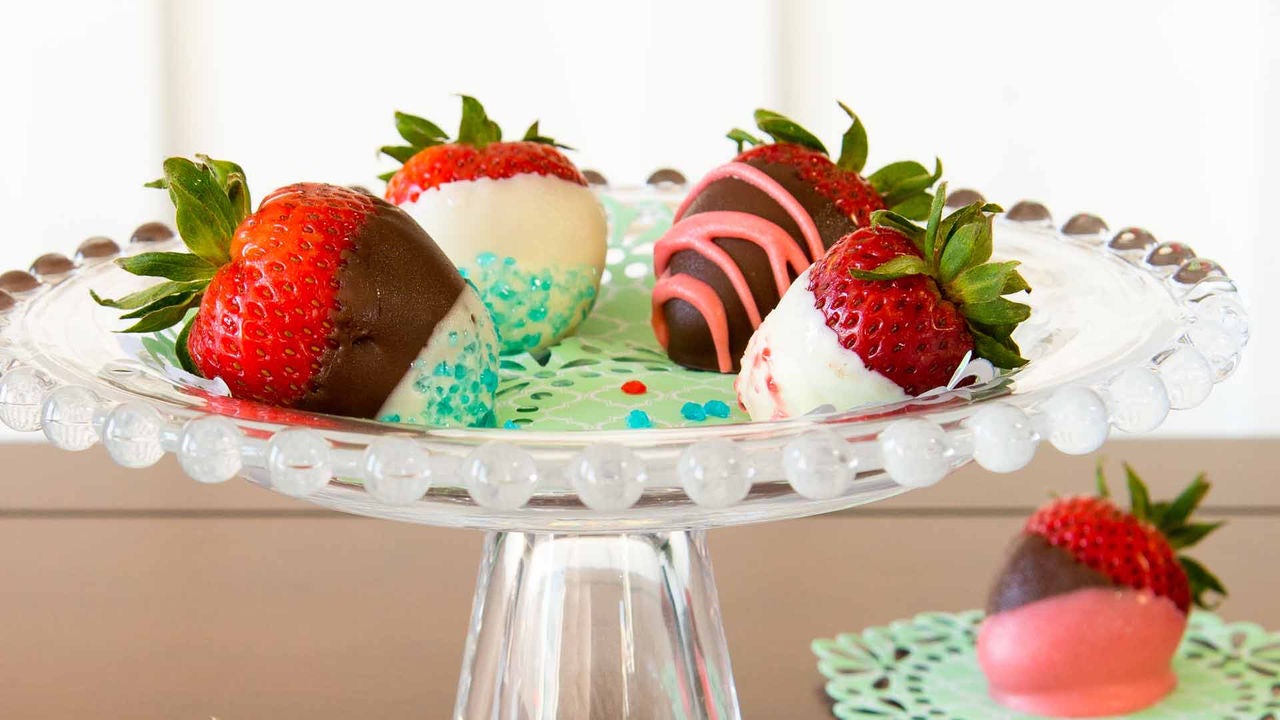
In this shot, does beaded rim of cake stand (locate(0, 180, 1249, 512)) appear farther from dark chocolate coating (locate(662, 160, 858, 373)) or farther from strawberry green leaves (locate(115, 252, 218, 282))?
dark chocolate coating (locate(662, 160, 858, 373))

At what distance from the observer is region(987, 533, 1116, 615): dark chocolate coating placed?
2.82 ft

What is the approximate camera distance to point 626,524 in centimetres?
56

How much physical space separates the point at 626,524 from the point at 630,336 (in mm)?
349

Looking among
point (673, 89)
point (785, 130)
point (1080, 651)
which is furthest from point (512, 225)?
point (673, 89)

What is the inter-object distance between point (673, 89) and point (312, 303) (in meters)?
1.68

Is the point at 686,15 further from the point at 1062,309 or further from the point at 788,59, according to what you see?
the point at 1062,309

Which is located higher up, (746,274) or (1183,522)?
(746,274)

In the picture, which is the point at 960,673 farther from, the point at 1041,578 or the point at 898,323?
the point at 898,323

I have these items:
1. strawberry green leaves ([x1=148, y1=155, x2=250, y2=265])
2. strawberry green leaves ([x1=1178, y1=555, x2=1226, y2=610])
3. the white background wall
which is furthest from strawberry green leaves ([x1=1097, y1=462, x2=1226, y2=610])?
the white background wall

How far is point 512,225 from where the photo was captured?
87 cm

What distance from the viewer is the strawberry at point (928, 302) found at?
0.66m

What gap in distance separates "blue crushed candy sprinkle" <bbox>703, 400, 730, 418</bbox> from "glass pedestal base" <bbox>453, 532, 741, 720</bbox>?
56 millimetres

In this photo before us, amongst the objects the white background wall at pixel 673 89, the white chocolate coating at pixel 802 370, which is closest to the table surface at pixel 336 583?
the white chocolate coating at pixel 802 370

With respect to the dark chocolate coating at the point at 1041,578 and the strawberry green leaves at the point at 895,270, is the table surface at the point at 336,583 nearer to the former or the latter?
the dark chocolate coating at the point at 1041,578
